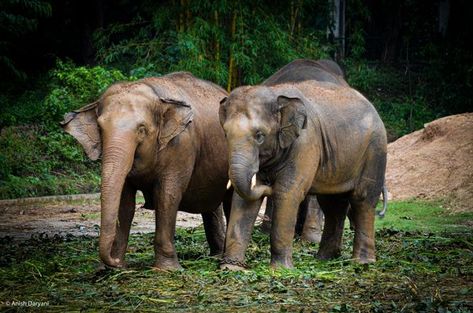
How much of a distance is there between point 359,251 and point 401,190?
7531 millimetres

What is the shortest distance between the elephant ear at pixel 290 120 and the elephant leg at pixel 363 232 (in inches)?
59.8

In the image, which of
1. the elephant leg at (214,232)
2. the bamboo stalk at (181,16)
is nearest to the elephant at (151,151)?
the elephant leg at (214,232)

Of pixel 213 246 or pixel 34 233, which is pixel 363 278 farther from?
pixel 34 233

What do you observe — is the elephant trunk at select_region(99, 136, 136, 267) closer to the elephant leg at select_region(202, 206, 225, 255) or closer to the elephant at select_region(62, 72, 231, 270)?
the elephant at select_region(62, 72, 231, 270)

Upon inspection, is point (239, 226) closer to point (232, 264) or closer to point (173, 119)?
point (232, 264)

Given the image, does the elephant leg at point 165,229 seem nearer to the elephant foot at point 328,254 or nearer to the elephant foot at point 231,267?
the elephant foot at point 231,267

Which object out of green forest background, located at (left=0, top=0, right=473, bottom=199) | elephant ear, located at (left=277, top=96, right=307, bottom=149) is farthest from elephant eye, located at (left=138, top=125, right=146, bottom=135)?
green forest background, located at (left=0, top=0, right=473, bottom=199)

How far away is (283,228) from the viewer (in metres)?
10.8

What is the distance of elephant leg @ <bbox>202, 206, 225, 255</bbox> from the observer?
1207 centimetres

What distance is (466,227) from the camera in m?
15.6

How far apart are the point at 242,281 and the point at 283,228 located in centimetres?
108

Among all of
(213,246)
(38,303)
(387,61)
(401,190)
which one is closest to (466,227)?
(401,190)

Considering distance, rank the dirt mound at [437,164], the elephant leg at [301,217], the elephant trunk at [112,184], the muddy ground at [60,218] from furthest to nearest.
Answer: the dirt mound at [437,164]
the elephant leg at [301,217]
the muddy ground at [60,218]
the elephant trunk at [112,184]

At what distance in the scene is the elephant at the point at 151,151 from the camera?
32.9ft
